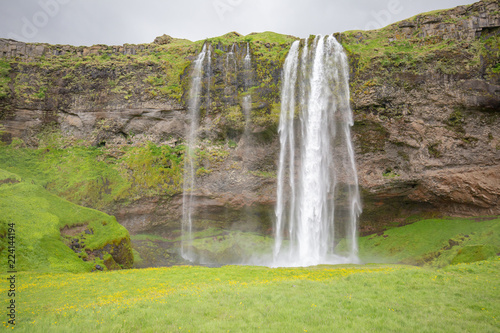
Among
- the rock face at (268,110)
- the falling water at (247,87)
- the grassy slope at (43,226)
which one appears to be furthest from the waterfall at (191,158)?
the grassy slope at (43,226)

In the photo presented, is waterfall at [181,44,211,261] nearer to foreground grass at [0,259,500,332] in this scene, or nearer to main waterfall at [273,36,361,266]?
main waterfall at [273,36,361,266]

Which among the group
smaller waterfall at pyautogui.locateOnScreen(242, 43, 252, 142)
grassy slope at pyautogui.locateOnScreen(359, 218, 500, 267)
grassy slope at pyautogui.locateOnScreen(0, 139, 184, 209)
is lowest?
grassy slope at pyautogui.locateOnScreen(359, 218, 500, 267)

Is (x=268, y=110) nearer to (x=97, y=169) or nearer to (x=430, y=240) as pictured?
(x=430, y=240)

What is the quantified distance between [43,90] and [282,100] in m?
43.9

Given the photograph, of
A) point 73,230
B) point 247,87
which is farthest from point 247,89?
point 73,230

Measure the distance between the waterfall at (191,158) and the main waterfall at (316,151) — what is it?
1352 centimetres

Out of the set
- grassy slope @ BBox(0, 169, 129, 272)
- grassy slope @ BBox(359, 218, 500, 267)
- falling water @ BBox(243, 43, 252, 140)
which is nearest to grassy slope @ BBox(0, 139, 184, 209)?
grassy slope @ BBox(0, 169, 129, 272)

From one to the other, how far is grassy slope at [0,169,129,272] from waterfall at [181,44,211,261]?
1392 cm

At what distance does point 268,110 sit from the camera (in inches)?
1854

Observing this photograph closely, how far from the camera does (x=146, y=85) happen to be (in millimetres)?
54250

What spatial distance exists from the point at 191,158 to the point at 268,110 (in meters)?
14.8

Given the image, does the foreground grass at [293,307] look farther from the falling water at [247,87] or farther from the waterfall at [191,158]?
the falling water at [247,87]

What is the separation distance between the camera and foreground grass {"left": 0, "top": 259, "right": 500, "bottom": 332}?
34.0 feet

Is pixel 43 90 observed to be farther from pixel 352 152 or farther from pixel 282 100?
pixel 352 152
